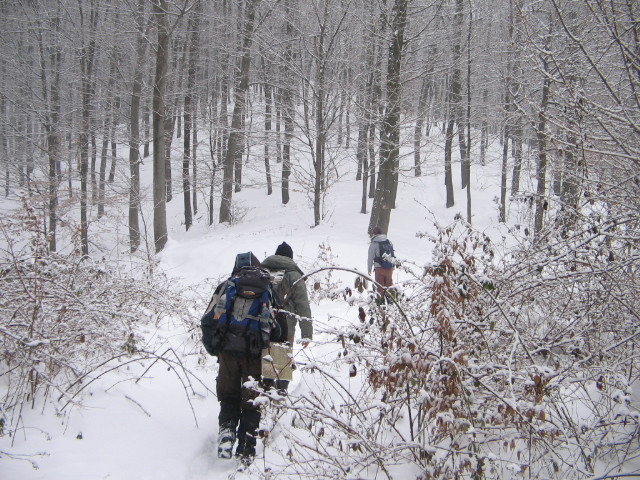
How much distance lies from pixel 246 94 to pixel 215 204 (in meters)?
11.1

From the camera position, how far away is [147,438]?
3.92m

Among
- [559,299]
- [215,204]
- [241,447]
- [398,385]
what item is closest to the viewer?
[398,385]

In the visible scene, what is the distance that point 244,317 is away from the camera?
3770mm

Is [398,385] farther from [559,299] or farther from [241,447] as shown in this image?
[559,299]

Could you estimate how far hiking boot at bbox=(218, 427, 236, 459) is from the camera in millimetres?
3688

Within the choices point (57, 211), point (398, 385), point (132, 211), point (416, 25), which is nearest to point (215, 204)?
point (132, 211)

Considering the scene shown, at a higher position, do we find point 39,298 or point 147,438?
point 39,298

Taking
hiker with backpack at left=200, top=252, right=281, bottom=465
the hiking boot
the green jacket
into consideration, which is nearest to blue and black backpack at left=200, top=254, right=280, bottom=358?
hiker with backpack at left=200, top=252, right=281, bottom=465

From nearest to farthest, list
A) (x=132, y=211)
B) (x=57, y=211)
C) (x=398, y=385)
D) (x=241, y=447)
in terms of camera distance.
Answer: (x=398, y=385)
(x=241, y=447)
(x=57, y=211)
(x=132, y=211)

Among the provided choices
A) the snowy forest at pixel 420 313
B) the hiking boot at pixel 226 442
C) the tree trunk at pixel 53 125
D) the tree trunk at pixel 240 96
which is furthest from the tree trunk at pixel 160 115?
the hiking boot at pixel 226 442

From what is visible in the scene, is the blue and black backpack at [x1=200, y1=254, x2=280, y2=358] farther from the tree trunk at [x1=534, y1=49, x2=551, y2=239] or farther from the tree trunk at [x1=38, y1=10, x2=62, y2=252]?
the tree trunk at [x1=38, y1=10, x2=62, y2=252]

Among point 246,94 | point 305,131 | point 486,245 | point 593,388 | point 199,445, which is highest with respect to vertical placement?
point 246,94

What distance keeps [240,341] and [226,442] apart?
0.85 m

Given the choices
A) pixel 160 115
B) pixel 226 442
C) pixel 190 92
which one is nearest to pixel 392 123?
pixel 160 115
